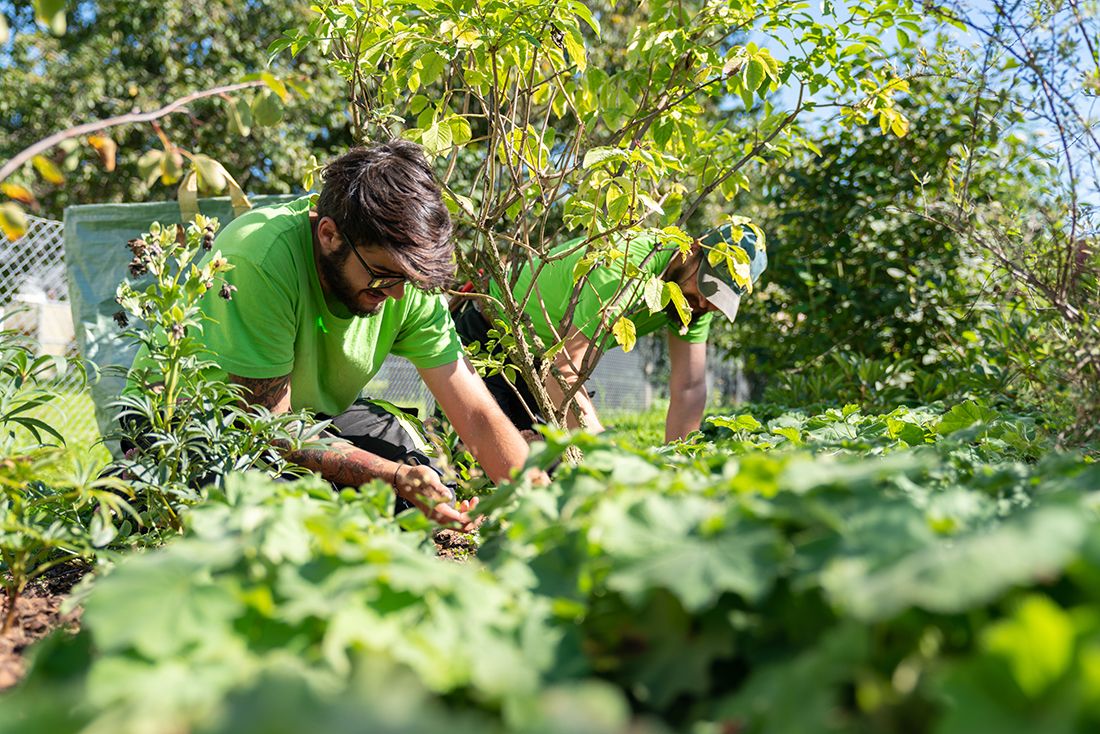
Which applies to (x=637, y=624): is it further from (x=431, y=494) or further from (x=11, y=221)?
(x=431, y=494)

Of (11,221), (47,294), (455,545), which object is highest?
(11,221)

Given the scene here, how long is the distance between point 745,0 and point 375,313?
59.7 inches

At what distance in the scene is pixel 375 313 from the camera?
294cm

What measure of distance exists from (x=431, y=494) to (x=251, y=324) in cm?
81

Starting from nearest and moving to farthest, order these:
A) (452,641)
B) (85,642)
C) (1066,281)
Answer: (452,641) → (85,642) → (1066,281)

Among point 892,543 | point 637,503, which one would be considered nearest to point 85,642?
point 637,503

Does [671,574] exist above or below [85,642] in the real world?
above

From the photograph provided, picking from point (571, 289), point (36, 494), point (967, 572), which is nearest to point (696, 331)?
point (571, 289)

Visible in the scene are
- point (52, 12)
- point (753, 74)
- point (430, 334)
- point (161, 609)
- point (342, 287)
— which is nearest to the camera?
point (161, 609)

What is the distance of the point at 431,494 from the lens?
2230mm

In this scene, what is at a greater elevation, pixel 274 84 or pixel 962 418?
pixel 274 84

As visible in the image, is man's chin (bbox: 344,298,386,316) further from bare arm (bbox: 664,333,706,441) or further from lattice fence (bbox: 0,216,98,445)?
lattice fence (bbox: 0,216,98,445)

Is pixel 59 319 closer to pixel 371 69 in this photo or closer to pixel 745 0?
pixel 371 69

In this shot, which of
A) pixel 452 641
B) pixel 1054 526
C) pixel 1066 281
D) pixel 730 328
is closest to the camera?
pixel 1054 526
